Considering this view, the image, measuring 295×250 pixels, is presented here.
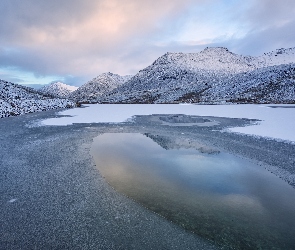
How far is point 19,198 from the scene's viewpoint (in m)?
7.09

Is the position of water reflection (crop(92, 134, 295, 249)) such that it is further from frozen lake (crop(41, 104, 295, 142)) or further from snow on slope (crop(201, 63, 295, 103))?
snow on slope (crop(201, 63, 295, 103))

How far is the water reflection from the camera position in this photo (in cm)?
543

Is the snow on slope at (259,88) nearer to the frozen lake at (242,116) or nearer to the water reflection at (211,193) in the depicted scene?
the frozen lake at (242,116)

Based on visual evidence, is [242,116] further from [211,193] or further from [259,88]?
[259,88]

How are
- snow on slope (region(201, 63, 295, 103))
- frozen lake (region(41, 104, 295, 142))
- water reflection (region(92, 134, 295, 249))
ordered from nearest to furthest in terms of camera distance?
water reflection (region(92, 134, 295, 249)), frozen lake (region(41, 104, 295, 142)), snow on slope (region(201, 63, 295, 103))

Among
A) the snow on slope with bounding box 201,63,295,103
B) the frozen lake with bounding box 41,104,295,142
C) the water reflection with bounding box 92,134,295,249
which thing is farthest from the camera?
the snow on slope with bounding box 201,63,295,103

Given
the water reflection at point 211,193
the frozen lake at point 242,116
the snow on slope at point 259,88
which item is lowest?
the water reflection at point 211,193

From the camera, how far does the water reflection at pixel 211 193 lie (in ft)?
17.8

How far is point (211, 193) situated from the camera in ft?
24.3

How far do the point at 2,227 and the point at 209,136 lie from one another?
13254 millimetres

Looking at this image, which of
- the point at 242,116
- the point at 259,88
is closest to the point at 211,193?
the point at 242,116

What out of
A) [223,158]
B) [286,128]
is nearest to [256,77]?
[286,128]

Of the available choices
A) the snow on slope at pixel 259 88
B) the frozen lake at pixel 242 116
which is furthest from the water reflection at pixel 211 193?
the snow on slope at pixel 259 88

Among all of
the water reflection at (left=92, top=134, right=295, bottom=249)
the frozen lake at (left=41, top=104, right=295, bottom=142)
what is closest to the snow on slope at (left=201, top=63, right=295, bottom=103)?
the frozen lake at (left=41, top=104, right=295, bottom=142)
